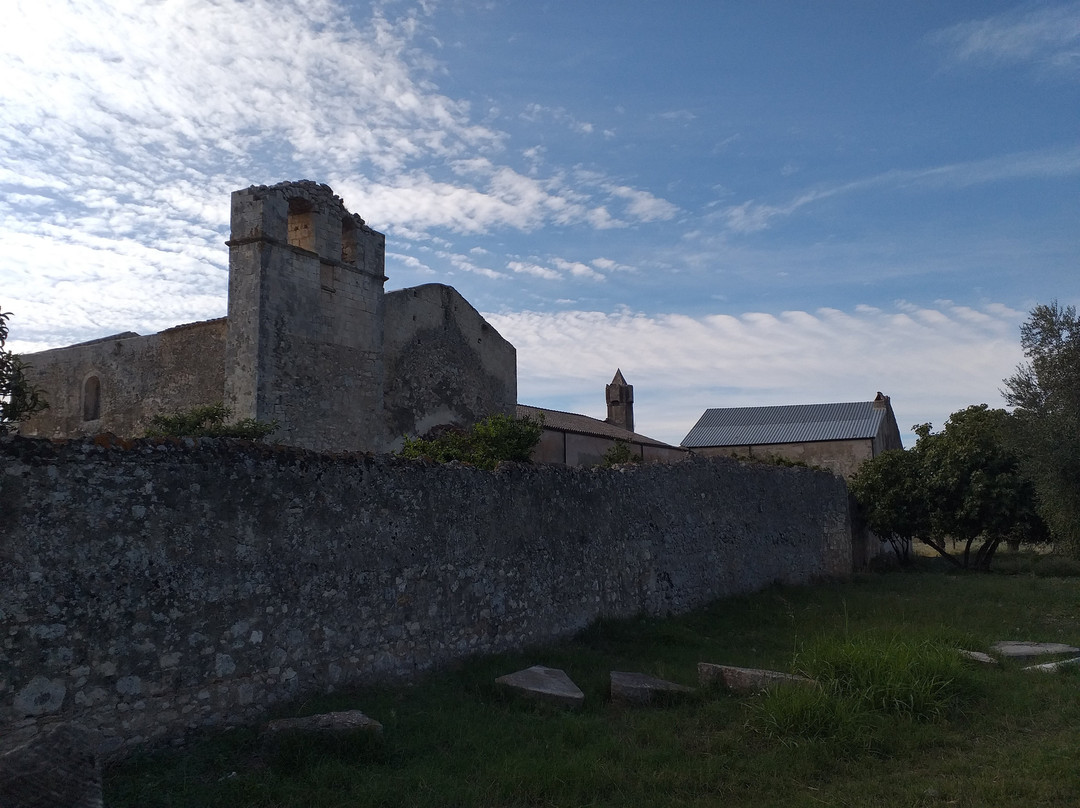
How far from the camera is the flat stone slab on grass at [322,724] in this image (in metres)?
6.02

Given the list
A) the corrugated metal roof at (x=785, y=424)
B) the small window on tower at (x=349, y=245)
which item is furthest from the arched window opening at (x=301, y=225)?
the corrugated metal roof at (x=785, y=424)

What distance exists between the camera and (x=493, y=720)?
23.3ft

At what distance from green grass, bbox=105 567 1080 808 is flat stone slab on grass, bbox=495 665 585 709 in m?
0.13

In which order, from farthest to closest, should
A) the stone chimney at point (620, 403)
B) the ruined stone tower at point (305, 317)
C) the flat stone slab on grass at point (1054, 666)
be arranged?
the stone chimney at point (620, 403) → the ruined stone tower at point (305, 317) → the flat stone slab on grass at point (1054, 666)

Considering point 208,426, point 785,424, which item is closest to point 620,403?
point 785,424

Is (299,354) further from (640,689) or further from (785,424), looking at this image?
(785,424)

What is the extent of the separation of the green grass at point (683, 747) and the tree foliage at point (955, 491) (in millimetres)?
14684

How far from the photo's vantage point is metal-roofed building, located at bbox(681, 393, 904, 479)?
38.2m

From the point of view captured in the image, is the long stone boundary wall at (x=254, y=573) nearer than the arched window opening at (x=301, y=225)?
Yes

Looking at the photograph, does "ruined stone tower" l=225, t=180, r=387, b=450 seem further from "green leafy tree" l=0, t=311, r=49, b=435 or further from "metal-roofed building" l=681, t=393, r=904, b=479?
"metal-roofed building" l=681, t=393, r=904, b=479

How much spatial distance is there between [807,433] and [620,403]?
414 inches

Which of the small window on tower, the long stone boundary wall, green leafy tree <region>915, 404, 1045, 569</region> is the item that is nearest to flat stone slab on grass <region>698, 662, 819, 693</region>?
the long stone boundary wall

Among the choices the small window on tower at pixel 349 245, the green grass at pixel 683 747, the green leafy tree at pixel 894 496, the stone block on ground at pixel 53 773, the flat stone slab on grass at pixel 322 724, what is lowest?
the green grass at pixel 683 747

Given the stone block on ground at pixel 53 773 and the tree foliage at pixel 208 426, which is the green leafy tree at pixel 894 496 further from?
the stone block on ground at pixel 53 773
